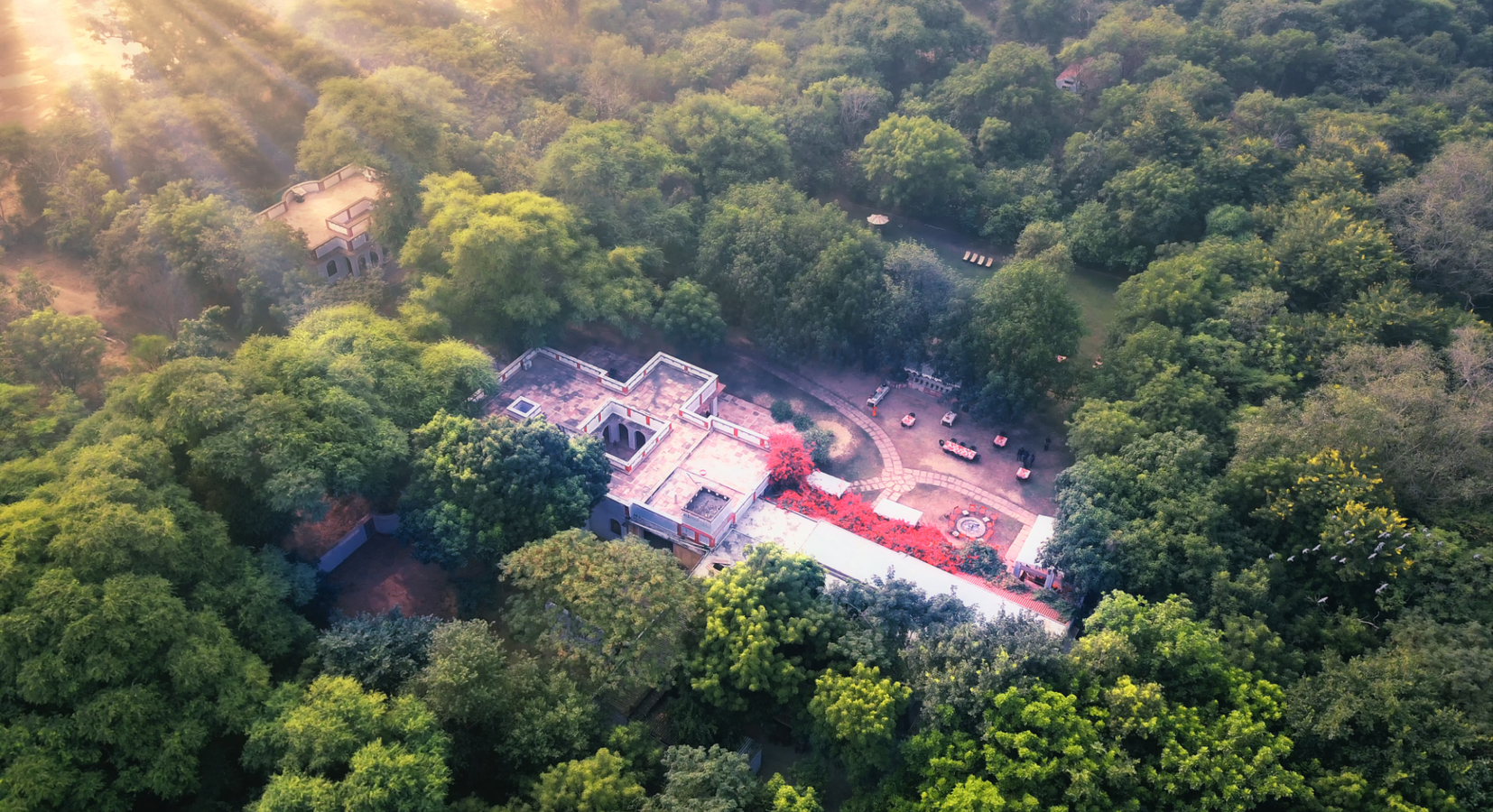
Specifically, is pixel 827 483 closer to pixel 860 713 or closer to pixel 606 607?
pixel 606 607

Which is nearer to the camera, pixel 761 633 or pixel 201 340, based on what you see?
pixel 761 633

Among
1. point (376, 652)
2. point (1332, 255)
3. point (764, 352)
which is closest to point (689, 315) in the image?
point (764, 352)

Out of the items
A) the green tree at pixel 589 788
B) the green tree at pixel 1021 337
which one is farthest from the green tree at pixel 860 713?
the green tree at pixel 1021 337

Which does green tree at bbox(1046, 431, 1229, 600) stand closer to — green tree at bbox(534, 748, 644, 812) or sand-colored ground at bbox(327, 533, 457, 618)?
green tree at bbox(534, 748, 644, 812)

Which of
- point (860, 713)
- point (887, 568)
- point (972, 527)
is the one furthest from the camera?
point (972, 527)

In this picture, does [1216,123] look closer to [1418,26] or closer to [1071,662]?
[1418,26]

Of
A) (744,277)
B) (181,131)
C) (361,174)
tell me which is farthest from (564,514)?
(181,131)

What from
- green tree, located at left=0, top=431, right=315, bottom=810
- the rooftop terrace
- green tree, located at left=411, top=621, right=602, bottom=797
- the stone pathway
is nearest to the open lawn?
the stone pathway
